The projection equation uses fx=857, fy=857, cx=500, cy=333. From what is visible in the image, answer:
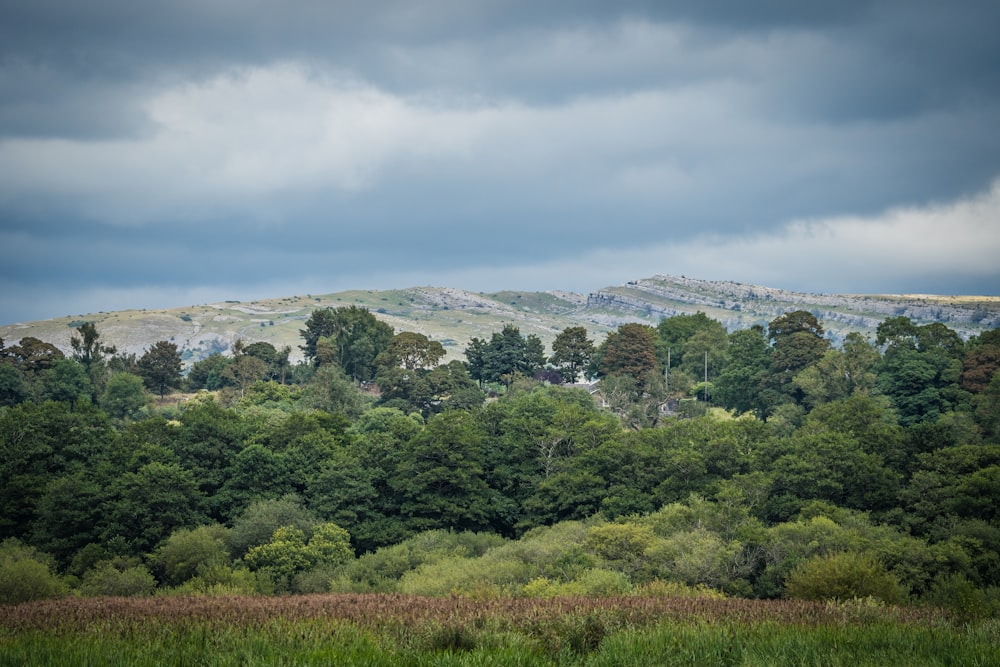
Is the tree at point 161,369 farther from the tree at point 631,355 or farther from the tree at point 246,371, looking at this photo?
the tree at point 631,355

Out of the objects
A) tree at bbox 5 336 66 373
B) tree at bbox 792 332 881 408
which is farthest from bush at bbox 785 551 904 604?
tree at bbox 5 336 66 373

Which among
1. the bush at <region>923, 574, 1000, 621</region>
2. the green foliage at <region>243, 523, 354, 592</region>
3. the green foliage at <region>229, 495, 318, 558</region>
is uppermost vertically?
the bush at <region>923, 574, 1000, 621</region>

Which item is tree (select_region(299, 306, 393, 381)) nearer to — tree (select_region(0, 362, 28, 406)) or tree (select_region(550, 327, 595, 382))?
tree (select_region(550, 327, 595, 382))

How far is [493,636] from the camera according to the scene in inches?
675

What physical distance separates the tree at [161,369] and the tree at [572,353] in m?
65.1

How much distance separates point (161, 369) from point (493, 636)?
140 metres

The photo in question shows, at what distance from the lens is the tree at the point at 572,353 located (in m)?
147

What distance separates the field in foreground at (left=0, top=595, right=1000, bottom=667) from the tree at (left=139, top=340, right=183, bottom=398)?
5176 inches

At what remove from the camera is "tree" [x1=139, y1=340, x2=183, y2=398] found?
144625 millimetres

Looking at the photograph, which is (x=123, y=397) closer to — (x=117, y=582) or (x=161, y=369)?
(x=161, y=369)

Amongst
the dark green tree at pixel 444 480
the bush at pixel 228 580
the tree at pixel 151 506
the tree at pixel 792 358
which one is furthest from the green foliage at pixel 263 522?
the tree at pixel 792 358

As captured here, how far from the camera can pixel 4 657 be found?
50.1 ft

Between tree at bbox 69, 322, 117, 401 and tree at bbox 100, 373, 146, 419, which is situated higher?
tree at bbox 69, 322, 117, 401

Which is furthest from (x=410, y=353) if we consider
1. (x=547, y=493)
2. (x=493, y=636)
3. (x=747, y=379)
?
(x=493, y=636)
